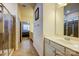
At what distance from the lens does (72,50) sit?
5.47ft

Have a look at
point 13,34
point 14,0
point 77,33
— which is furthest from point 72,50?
point 13,34

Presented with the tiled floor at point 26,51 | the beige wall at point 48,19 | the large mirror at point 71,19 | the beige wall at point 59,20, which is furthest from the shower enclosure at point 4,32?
the large mirror at point 71,19

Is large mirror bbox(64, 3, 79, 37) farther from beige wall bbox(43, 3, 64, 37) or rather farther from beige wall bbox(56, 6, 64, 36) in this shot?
beige wall bbox(43, 3, 64, 37)

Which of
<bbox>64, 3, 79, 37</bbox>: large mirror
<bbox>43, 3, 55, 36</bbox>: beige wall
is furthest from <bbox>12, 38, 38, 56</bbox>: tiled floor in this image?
<bbox>64, 3, 79, 37</bbox>: large mirror

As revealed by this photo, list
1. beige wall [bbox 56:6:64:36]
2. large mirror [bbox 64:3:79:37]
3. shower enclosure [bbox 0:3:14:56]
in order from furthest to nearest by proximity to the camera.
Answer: shower enclosure [bbox 0:3:14:56], beige wall [bbox 56:6:64:36], large mirror [bbox 64:3:79:37]

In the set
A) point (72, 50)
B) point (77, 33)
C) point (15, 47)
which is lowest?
point (15, 47)

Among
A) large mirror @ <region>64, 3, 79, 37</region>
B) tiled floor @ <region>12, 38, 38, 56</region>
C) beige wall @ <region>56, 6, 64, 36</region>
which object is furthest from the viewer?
tiled floor @ <region>12, 38, 38, 56</region>

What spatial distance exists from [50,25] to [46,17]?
0.26 metres

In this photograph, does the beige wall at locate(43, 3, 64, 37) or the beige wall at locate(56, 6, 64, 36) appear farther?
the beige wall at locate(43, 3, 64, 37)

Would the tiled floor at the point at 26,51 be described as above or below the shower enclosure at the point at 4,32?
below

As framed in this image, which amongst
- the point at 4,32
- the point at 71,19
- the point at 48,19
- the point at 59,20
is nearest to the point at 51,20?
the point at 48,19

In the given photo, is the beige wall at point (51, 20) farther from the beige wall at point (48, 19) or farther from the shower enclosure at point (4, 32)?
the shower enclosure at point (4, 32)

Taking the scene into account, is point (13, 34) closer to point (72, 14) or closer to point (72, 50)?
point (72, 14)

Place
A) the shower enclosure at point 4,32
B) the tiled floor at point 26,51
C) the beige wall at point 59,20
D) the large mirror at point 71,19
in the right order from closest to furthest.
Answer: the large mirror at point 71,19 < the beige wall at point 59,20 < the shower enclosure at point 4,32 < the tiled floor at point 26,51
